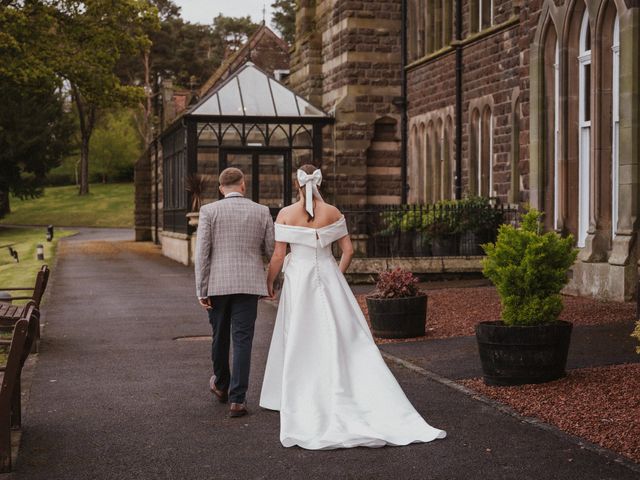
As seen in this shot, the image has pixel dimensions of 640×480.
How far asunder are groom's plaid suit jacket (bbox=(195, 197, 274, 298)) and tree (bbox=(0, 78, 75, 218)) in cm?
4429

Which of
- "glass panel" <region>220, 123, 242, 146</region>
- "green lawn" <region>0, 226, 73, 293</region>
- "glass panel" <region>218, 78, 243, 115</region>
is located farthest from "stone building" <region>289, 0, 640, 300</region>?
"green lawn" <region>0, 226, 73, 293</region>

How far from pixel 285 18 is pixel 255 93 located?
50.6m

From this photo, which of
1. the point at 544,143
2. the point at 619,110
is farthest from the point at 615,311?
the point at 544,143

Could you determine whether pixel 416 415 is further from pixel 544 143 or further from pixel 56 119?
pixel 56 119

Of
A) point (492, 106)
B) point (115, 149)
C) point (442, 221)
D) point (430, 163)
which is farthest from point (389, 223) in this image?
point (115, 149)

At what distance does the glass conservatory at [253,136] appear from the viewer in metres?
27.1

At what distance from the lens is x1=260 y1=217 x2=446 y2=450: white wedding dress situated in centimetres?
728

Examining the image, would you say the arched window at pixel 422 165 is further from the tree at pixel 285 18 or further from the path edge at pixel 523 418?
the tree at pixel 285 18

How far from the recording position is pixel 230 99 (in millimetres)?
27516

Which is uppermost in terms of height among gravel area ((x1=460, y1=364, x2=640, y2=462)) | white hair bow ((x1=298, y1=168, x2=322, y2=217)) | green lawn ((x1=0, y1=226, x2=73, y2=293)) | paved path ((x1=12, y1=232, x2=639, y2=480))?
white hair bow ((x1=298, y1=168, x2=322, y2=217))

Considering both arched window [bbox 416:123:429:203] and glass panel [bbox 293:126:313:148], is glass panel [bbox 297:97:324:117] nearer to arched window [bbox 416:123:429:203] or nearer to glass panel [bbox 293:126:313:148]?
glass panel [bbox 293:126:313:148]

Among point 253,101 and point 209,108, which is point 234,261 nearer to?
point 209,108

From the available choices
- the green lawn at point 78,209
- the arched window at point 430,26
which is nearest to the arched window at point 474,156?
the arched window at point 430,26

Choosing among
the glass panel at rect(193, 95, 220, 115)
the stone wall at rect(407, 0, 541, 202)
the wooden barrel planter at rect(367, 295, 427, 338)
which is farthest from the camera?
the glass panel at rect(193, 95, 220, 115)
